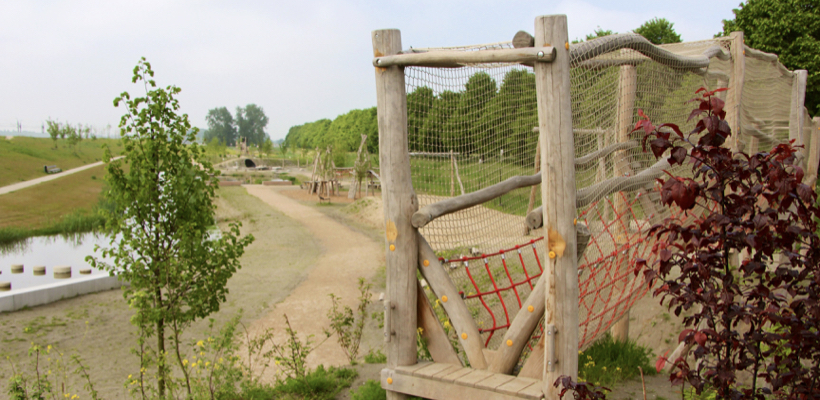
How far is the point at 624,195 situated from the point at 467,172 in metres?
1.36

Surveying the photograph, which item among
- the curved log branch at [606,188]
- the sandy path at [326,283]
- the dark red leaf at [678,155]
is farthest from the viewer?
the sandy path at [326,283]

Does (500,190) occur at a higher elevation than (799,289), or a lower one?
higher

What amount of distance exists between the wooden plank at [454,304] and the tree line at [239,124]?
376 feet

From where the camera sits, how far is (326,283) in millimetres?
9477

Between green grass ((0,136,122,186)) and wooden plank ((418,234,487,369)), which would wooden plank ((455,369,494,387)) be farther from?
green grass ((0,136,122,186))

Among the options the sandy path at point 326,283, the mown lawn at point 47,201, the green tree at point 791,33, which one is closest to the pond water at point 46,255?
the mown lawn at point 47,201

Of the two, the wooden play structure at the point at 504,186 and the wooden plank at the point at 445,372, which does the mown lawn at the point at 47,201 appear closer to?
the wooden play structure at the point at 504,186

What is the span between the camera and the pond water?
1006cm

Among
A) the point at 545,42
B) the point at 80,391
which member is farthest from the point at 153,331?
the point at 545,42

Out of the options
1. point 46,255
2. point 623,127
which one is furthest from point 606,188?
point 46,255

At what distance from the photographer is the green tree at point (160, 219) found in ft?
12.9

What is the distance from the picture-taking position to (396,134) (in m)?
→ 2.79

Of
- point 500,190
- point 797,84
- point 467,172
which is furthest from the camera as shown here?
point 797,84

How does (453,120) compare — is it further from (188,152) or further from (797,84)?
(797,84)
